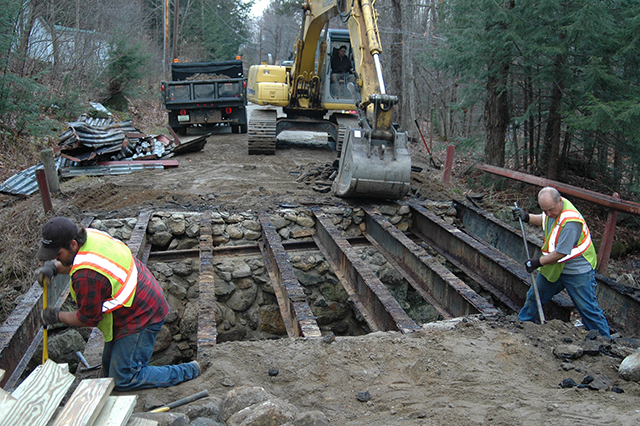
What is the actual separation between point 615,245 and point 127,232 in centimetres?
885

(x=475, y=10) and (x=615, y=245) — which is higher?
(x=475, y=10)

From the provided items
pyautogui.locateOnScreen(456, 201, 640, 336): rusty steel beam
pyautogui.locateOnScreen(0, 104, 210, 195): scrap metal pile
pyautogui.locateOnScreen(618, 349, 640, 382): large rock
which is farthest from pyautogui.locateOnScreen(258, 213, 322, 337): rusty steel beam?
pyautogui.locateOnScreen(0, 104, 210, 195): scrap metal pile

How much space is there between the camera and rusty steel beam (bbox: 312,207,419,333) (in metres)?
4.77

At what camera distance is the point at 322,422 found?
282 cm

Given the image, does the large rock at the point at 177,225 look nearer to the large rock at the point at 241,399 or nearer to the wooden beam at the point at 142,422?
the large rock at the point at 241,399

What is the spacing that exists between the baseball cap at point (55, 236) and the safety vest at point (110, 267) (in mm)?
141

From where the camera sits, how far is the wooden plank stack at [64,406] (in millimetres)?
2475

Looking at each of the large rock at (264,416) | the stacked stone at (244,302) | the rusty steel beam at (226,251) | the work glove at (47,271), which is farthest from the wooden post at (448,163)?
the work glove at (47,271)

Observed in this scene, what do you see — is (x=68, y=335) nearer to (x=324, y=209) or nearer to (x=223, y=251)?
(x=223, y=251)

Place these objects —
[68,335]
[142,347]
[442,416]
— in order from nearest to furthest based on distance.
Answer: [442,416] < [142,347] < [68,335]

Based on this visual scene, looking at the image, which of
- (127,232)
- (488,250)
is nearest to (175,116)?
(127,232)

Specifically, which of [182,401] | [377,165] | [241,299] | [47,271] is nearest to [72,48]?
[241,299]

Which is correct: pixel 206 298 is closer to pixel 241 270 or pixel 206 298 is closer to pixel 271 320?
pixel 241 270

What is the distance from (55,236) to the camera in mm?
3055
